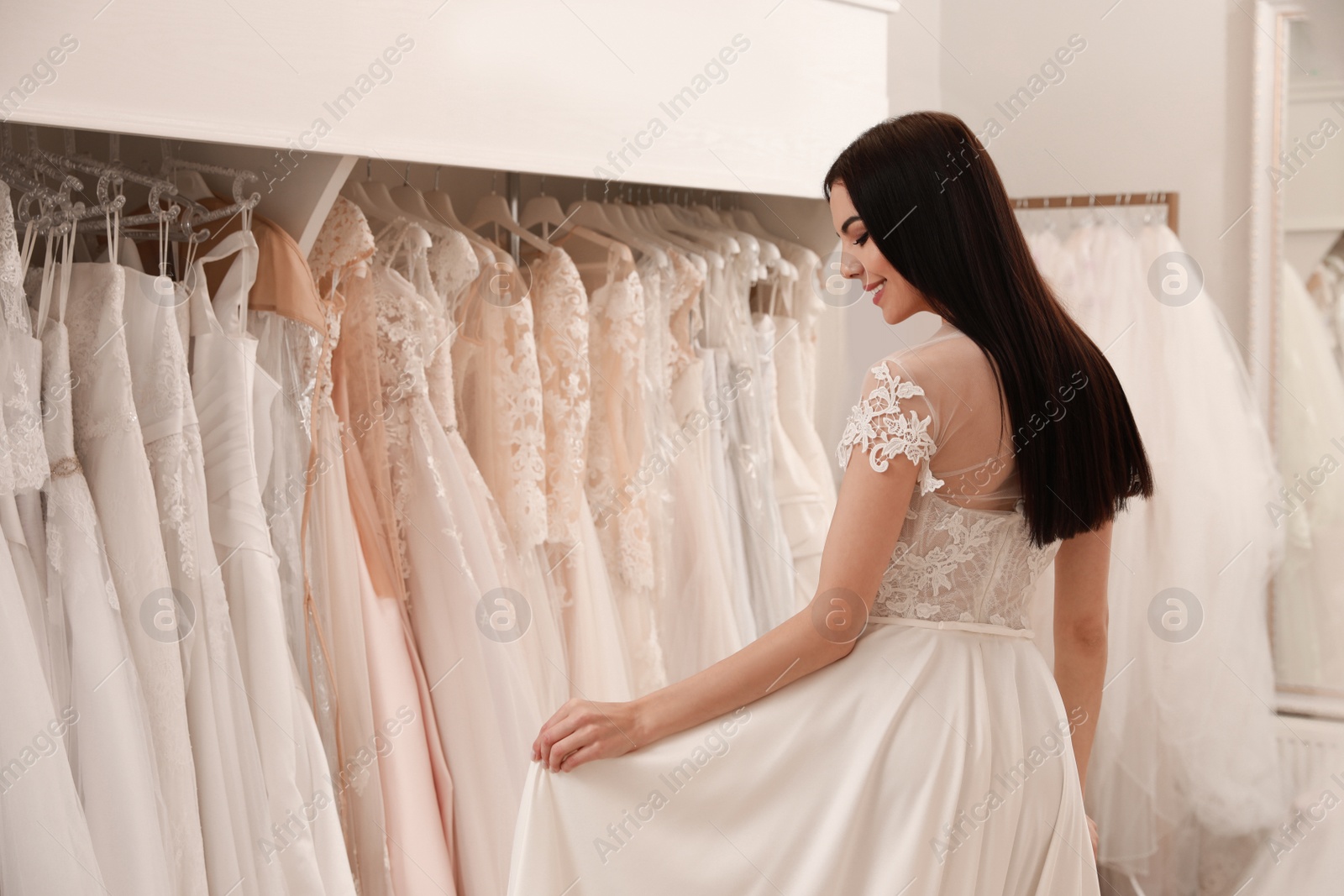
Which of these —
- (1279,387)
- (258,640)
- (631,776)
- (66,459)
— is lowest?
(631,776)

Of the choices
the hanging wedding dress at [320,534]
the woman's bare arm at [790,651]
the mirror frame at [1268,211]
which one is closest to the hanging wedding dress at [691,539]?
the hanging wedding dress at [320,534]

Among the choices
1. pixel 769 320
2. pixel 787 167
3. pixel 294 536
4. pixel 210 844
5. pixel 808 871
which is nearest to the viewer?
pixel 808 871

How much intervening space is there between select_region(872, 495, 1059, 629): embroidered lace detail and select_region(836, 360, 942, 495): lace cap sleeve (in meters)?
0.07

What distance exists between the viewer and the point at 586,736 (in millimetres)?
1144

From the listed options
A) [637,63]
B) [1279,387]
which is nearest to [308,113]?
[637,63]

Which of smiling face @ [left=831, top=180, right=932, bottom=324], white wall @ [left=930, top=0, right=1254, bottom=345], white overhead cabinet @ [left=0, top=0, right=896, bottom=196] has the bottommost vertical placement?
smiling face @ [left=831, top=180, right=932, bottom=324]

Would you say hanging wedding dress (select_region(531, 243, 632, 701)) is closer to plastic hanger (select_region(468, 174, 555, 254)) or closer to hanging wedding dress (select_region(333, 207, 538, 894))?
plastic hanger (select_region(468, 174, 555, 254))

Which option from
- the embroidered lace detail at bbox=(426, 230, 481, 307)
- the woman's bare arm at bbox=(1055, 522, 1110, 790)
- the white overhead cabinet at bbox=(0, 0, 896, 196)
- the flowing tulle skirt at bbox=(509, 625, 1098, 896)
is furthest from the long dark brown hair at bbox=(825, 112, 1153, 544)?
the embroidered lace detail at bbox=(426, 230, 481, 307)

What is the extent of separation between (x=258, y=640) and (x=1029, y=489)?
3.31 feet

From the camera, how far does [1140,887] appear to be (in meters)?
2.39

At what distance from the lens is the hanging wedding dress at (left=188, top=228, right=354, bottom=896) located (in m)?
1.45

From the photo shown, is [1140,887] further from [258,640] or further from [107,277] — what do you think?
[107,277]

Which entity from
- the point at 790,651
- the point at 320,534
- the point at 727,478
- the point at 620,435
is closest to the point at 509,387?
the point at 620,435

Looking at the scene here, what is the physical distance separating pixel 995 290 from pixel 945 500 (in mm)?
240
